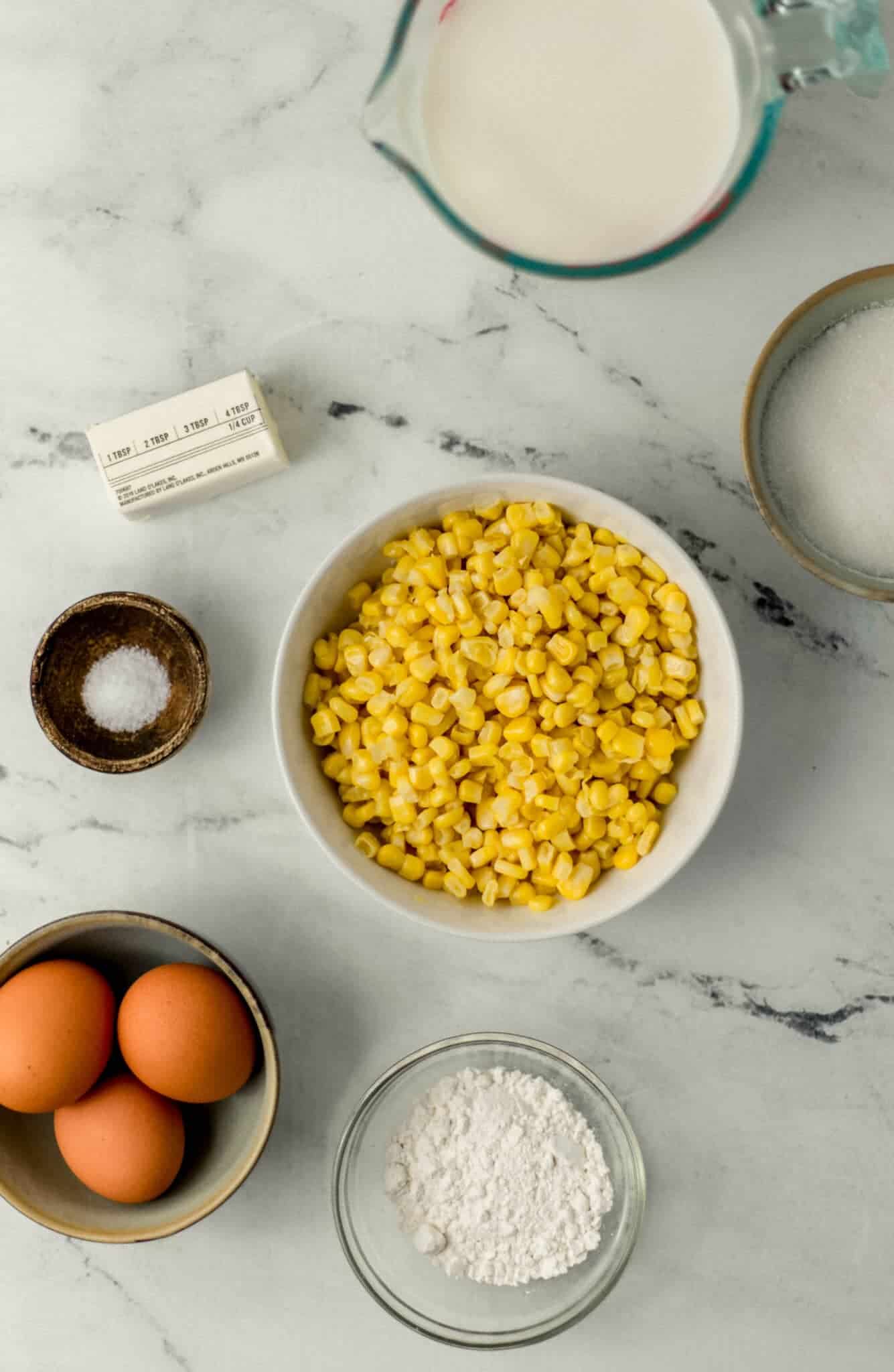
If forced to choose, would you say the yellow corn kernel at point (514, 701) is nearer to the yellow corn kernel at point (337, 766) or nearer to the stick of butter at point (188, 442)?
the yellow corn kernel at point (337, 766)

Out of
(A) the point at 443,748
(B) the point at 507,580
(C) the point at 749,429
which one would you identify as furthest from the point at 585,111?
(A) the point at 443,748

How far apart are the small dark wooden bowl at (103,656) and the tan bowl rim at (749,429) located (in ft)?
2.42

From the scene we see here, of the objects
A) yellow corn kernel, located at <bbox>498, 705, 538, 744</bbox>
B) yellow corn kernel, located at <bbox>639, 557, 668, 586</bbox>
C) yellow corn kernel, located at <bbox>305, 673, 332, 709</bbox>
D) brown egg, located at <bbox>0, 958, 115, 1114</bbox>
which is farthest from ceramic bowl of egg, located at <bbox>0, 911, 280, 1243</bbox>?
yellow corn kernel, located at <bbox>639, 557, 668, 586</bbox>

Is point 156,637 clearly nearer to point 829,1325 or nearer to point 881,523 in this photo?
point 881,523

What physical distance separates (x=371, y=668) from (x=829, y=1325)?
1090 mm

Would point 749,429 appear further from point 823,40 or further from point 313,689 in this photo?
point 313,689

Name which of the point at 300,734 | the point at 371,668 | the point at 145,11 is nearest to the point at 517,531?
the point at 371,668

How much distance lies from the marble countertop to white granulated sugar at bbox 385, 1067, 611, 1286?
107 mm

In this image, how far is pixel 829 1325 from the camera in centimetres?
165

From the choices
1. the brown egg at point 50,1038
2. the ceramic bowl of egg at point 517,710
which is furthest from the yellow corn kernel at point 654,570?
the brown egg at point 50,1038

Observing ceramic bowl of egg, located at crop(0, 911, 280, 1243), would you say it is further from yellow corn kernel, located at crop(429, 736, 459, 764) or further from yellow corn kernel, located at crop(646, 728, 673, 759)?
yellow corn kernel, located at crop(646, 728, 673, 759)

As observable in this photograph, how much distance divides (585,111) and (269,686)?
82cm

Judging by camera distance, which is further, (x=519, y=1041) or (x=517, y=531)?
(x=519, y=1041)

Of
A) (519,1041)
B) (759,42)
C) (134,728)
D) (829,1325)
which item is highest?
(759,42)
